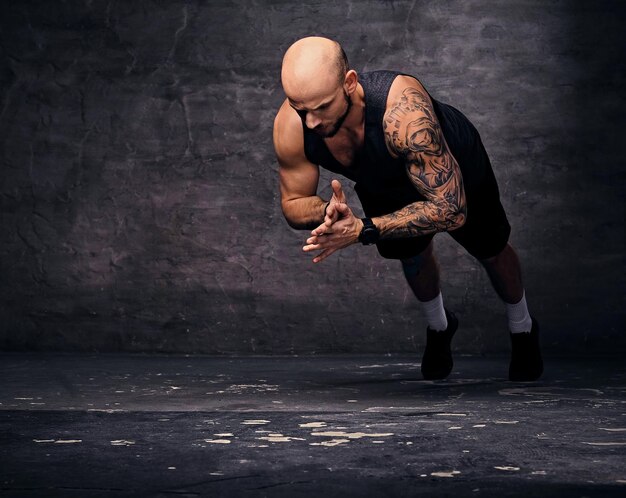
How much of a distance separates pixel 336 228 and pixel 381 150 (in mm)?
355

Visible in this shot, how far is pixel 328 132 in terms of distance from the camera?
9.72 feet

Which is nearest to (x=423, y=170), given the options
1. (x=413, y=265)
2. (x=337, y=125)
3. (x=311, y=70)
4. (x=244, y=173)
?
(x=337, y=125)

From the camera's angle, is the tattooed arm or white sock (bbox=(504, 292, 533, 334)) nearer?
the tattooed arm

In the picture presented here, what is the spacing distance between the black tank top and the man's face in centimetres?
10

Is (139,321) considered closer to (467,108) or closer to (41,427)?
(467,108)

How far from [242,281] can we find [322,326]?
410 millimetres

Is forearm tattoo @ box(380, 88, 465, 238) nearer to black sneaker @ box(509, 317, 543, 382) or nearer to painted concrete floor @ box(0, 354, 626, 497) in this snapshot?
painted concrete floor @ box(0, 354, 626, 497)

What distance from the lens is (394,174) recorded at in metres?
3.12

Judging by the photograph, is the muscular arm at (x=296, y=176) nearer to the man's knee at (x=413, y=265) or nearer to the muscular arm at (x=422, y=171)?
the muscular arm at (x=422, y=171)

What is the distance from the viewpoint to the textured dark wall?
4.44m

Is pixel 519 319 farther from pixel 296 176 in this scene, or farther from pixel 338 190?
pixel 338 190

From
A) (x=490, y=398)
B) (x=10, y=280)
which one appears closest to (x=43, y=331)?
(x=10, y=280)

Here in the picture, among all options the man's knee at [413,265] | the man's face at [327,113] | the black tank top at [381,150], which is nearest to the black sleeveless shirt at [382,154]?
the black tank top at [381,150]

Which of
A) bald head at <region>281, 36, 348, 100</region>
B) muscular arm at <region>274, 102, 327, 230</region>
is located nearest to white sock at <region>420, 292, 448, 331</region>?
muscular arm at <region>274, 102, 327, 230</region>
